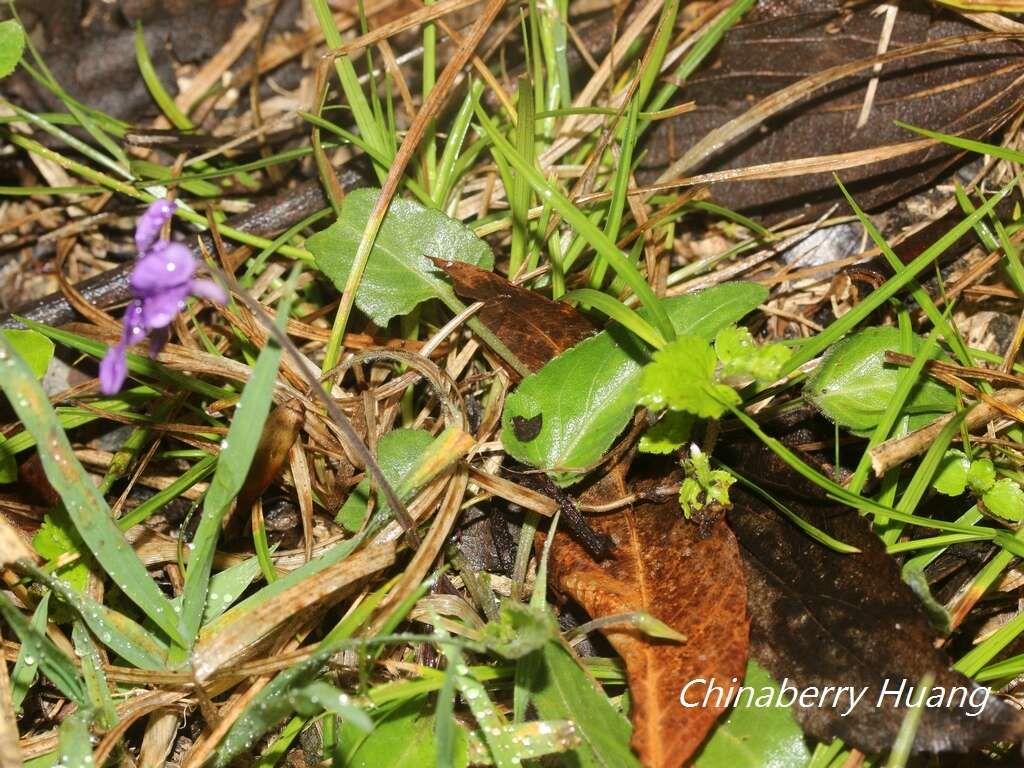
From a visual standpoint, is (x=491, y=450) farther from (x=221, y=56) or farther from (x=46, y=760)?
(x=221, y=56)

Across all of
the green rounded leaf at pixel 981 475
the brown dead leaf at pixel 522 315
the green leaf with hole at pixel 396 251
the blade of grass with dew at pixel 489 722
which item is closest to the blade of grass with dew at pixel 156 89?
the green leaf with hole at pixel 396 251

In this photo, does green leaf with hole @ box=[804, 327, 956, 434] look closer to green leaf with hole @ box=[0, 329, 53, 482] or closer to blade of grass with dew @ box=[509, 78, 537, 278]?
blade of grass with dew @ box=[509, 78, 537, 278]

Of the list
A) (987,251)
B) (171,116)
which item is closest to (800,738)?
(987,251)

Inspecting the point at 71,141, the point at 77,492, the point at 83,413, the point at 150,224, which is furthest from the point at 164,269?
the point at 71,141

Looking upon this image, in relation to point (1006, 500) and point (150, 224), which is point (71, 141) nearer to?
point (150, 224)

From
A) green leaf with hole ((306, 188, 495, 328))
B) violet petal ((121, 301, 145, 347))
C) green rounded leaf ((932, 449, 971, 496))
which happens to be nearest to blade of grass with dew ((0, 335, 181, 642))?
violet petal ((121, 301, 145, 347))
